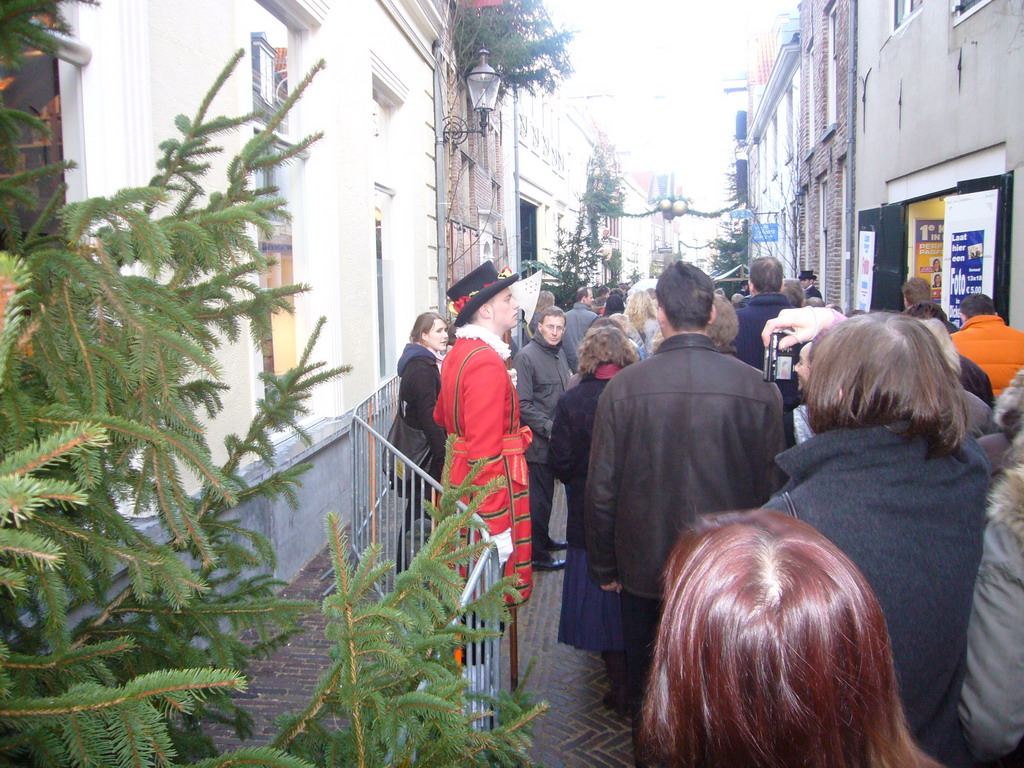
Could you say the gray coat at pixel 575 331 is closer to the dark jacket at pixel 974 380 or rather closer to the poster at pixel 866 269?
the poster at pixel 866 269

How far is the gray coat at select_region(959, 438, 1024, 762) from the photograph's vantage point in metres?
1.93

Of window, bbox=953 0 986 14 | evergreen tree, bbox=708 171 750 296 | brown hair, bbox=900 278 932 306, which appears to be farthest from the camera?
evergreen tree, bbox=708 171 750 296

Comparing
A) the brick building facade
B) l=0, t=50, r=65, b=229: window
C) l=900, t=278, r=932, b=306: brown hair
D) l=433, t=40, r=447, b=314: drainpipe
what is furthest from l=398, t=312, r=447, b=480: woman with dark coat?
the brick building facade

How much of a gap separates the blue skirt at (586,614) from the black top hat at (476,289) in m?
1.41

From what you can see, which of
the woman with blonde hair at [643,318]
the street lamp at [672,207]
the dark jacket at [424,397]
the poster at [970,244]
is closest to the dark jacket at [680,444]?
the dark jacket at [424,397]

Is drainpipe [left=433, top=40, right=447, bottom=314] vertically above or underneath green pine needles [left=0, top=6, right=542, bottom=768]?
above

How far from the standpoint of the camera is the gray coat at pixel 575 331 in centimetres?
1022

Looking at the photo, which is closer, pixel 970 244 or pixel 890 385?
pixel 890 385

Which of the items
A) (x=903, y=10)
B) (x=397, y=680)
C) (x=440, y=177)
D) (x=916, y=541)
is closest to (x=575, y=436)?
(x=916, y=541)

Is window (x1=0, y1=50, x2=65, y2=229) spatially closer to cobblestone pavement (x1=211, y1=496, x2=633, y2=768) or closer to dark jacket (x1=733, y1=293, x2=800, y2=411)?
cobblestone pavement (x1=211, y1=496, x2=633, y2=768)

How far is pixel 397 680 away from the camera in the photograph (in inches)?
67.1

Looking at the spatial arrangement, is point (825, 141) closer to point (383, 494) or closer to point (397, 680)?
point (383, 494)

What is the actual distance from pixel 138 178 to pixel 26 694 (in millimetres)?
3100

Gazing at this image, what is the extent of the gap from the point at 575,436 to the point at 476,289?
39.5 inches
